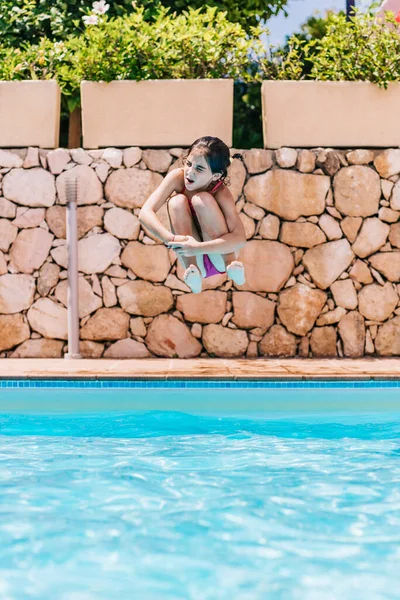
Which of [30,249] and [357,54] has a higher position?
[357,54]

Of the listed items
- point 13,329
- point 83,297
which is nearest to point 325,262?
point 83,297

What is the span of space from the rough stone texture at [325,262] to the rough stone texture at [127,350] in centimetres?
223

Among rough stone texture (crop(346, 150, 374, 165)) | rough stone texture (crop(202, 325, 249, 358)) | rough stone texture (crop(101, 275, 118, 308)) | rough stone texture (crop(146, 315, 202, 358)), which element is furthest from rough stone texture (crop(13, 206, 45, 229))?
rough stone texture (crop(346, 150, 374, 165))

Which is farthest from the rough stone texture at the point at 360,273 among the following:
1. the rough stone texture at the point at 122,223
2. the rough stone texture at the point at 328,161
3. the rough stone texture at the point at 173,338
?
the rough stone texture at the point at 122,223

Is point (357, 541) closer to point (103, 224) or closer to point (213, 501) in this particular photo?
point (213, 501)

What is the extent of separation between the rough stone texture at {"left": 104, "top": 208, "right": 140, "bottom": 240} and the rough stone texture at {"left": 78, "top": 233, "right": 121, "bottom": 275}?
12 cm

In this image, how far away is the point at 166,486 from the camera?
5.27 m

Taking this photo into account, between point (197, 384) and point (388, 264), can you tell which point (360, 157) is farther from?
point (197, 384)

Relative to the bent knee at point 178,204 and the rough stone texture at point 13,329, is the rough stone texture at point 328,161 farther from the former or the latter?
the bent knee at point 178,204

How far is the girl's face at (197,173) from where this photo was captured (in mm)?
5137

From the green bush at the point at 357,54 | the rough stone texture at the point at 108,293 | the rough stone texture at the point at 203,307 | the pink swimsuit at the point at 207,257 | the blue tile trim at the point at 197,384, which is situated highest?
the green bush at the point at 357,54

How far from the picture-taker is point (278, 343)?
10102 millimetres

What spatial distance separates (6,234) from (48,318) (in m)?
1.16

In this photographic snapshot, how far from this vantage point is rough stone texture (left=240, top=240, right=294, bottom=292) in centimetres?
1000
